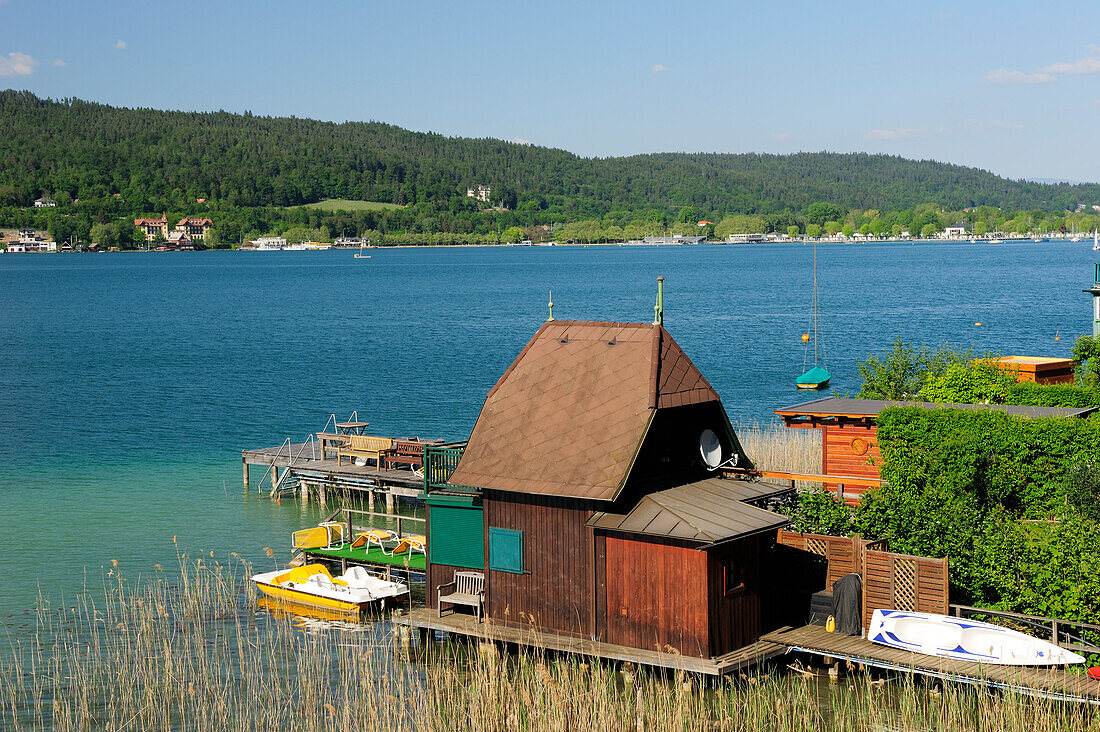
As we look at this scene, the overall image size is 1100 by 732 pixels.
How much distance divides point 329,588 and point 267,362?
5743 centimetres

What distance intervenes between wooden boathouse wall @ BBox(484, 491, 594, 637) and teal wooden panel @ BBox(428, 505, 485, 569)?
1050mm

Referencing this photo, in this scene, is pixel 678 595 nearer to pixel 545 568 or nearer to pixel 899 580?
pixel 545 568

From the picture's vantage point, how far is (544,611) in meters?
19.3

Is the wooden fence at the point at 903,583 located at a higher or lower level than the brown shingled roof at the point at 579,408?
lower

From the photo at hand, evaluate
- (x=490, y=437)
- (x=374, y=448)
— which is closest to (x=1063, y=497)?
(x=490, y=437)

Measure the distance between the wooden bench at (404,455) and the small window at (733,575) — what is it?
16.0 m

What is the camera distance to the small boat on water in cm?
2378

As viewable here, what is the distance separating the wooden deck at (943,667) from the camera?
16.4 metres

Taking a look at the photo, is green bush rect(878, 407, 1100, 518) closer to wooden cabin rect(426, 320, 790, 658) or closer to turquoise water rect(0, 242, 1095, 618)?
Result: wooden cabin rect(426, 320, 790, 658)

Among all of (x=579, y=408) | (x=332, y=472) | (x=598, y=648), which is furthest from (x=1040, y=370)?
(x=598, y=648)

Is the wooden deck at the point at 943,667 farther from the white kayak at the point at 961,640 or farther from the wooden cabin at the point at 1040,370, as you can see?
the wooden cabin at the point at 1040,370

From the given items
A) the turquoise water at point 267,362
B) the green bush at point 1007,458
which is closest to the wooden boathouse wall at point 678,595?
the green bush at point 1007,458

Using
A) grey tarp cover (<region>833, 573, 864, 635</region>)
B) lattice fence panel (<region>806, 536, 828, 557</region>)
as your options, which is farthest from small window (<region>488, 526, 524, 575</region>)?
grey tarp cover (<region>833, 573, 864, 635</region>)

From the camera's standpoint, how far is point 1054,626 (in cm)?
1794
